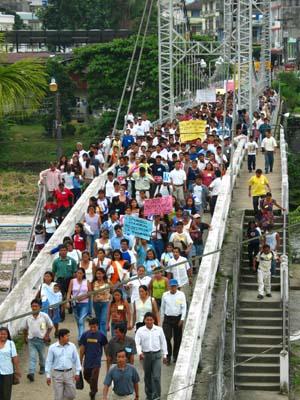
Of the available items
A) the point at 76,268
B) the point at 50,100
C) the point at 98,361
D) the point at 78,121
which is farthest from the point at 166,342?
the point at 78,121

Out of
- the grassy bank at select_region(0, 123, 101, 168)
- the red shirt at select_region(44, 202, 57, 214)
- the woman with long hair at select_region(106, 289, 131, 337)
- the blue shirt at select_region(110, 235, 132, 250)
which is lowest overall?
the grassy bank at select_region(0, 123, 101, 168)

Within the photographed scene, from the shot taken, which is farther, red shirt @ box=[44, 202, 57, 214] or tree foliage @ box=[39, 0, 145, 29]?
tree foliage @ box=[39, 0, 145, 29]

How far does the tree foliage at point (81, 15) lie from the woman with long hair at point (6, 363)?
9265 centimetres

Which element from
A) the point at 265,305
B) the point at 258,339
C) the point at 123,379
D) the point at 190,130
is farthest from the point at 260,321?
the point at 190,130

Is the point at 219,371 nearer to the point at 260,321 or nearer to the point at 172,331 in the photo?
the point at 172,331

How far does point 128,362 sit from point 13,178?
193 ft

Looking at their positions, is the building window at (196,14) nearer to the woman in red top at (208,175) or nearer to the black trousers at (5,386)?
the woman in red top at (208,175)

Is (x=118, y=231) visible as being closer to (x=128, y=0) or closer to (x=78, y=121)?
(x=78, y=121)

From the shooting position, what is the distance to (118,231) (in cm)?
1816

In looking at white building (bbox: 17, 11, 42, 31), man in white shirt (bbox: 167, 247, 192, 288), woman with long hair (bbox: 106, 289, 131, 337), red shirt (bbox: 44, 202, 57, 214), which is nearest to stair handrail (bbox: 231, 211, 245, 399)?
man in white shirt (bbox: 167, 247, 192, 288)

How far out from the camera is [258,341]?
20094 mm

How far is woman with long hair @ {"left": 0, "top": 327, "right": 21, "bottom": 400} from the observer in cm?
1320

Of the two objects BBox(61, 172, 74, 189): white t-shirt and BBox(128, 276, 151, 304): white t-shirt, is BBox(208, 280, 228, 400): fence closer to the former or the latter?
BBox(128, 276, 151, 304): white t-shirt

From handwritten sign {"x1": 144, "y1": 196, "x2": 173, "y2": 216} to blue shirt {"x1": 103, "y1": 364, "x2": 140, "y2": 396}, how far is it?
7.45 m
